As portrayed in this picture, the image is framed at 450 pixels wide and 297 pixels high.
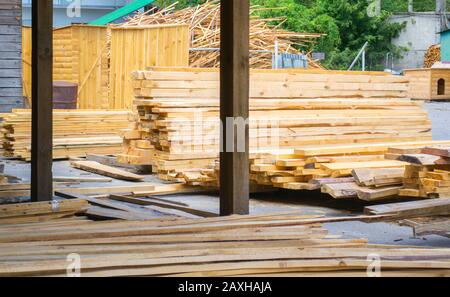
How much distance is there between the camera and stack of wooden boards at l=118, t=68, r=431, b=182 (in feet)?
41.2

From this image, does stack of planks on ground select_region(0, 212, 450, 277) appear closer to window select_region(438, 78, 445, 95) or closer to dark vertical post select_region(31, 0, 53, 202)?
dark vertical post select_region(31, 0, 53, 202)

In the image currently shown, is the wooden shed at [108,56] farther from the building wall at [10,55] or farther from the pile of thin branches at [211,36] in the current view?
the pile of thin branches at [211,36]

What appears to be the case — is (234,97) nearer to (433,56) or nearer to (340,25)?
(433,56)

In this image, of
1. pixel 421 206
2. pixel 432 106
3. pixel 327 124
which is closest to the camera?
pixel 421 206

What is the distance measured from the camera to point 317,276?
223 inches

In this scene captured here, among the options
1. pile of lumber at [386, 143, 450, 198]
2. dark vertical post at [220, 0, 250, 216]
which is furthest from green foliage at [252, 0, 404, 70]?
dark vertical post at [220, 0, 250, 216]

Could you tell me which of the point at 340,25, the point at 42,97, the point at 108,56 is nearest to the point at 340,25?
the point at 340,25

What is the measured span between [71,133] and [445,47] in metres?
25.3

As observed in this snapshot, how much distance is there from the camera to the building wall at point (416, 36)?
4516 cm

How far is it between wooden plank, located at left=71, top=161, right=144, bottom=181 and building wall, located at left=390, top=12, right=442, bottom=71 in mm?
32162
